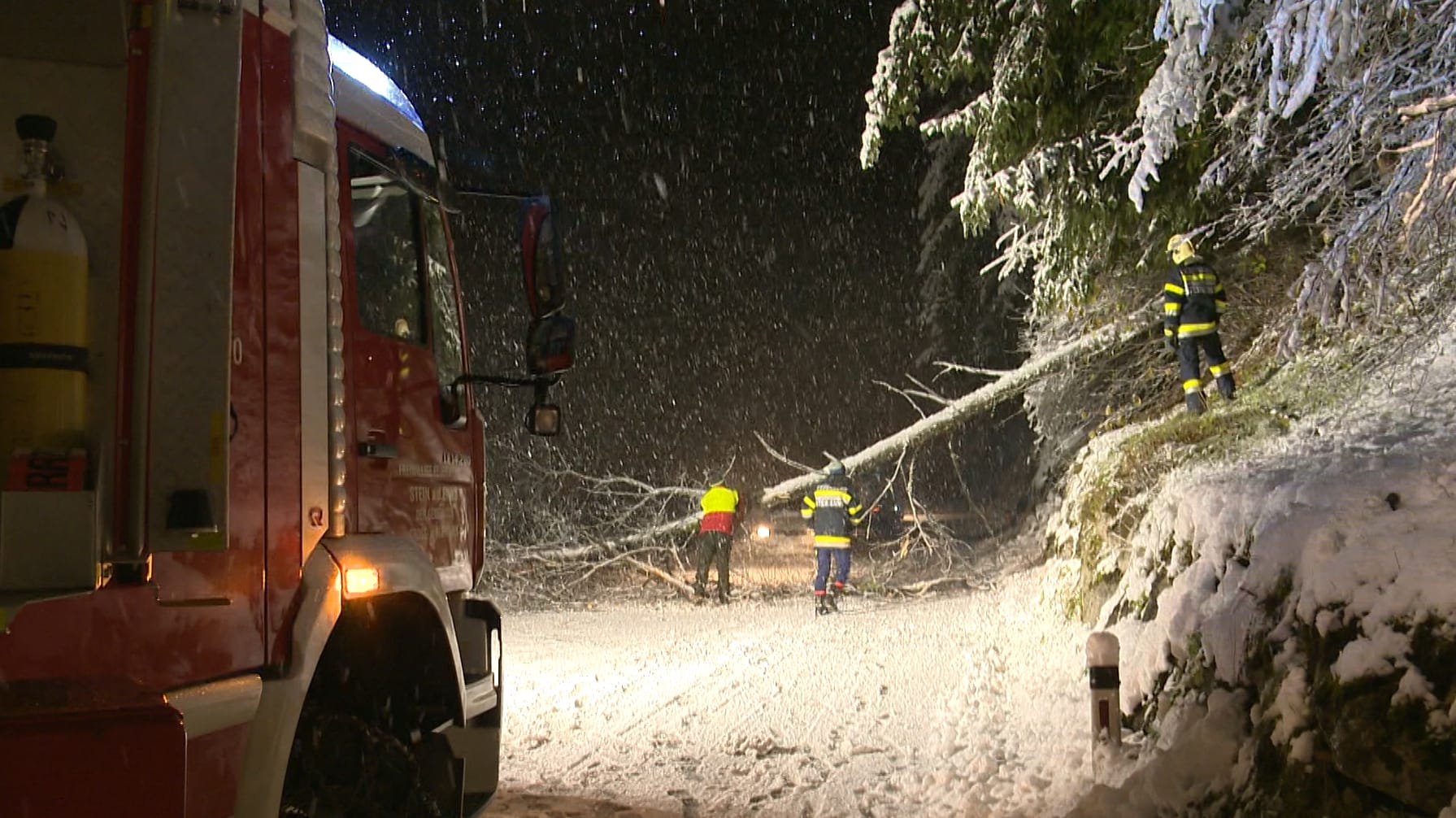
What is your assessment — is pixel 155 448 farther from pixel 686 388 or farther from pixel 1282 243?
pixel 686 388

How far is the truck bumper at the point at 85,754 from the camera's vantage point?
212 centimetres

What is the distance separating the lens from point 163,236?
2.50 meters

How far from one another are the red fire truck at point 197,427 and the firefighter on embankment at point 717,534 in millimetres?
10074

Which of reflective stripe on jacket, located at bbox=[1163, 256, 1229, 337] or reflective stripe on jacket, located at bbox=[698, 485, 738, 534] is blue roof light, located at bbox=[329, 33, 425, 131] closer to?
reflective stripe on jacket, located at bbox=[1163, 256, 1229, 337]

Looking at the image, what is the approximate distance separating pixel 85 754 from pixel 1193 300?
8386 mm

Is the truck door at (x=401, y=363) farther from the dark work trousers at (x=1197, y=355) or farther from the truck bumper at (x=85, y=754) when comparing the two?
the dark work trousers at (x=1197, y=355)

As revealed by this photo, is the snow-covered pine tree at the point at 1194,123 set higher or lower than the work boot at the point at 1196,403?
higher

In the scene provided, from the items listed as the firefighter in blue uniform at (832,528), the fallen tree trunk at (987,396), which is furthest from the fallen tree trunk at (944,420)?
the firefighter in blue uniform at (832,528)

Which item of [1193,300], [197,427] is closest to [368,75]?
[197,427]

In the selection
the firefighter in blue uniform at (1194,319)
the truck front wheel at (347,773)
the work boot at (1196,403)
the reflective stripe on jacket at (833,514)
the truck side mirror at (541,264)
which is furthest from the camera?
the reflective stripe on jacket at (833,514)

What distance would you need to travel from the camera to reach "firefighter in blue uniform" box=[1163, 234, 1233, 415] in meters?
8.70

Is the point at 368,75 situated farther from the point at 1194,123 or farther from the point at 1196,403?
the point at 1196,403

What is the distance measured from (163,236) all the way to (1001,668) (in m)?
6.88

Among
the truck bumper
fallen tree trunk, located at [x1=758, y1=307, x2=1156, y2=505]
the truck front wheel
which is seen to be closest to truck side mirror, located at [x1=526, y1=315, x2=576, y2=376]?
the truck front wheel
